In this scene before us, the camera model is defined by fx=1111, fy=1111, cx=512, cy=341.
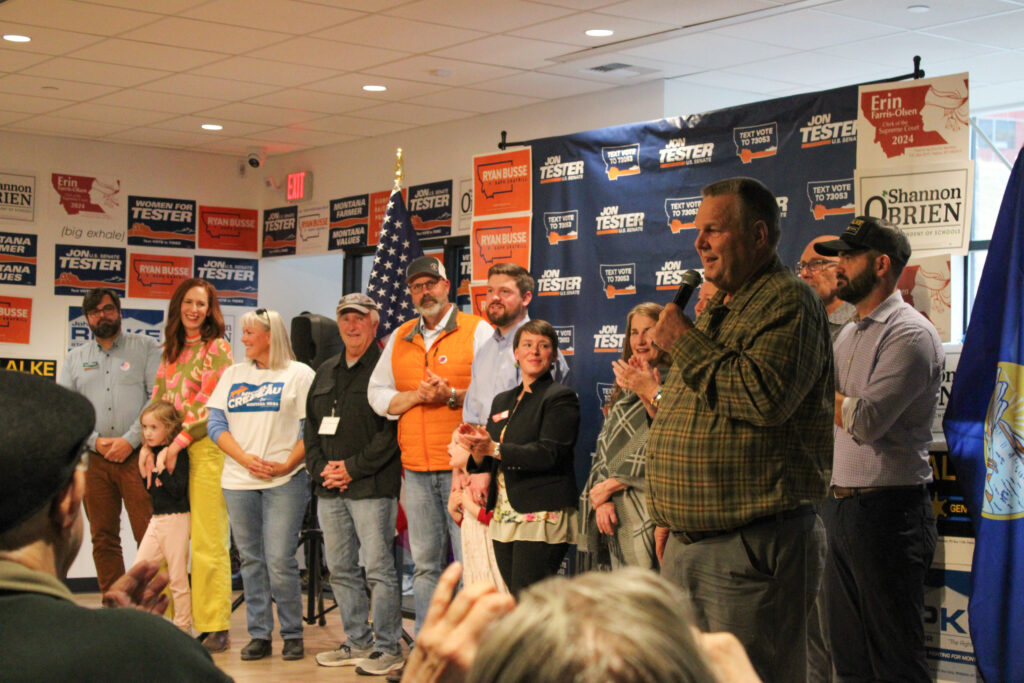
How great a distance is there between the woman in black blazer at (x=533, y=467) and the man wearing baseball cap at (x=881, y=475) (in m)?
1.14

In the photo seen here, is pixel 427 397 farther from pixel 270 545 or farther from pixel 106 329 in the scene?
pixel 106 329

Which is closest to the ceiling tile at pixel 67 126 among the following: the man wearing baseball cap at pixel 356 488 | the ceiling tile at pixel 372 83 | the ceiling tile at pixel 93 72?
the ceiling tile at pixel 93 72

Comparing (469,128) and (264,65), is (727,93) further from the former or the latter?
(264,65)

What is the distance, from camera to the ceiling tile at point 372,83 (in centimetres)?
680

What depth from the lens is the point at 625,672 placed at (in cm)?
77

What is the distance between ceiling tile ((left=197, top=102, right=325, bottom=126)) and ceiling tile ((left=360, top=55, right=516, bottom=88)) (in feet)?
4.42

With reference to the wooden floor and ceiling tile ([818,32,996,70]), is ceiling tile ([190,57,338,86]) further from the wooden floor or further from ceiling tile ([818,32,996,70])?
the wooden floor

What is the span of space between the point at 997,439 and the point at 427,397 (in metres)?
2.45

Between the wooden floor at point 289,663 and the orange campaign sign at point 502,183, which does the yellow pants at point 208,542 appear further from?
the orange campaign sign at point 502,183

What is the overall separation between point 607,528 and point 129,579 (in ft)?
10.0

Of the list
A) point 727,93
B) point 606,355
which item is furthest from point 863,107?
point 727,93

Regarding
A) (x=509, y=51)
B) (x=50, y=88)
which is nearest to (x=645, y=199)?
(x=509, y=51)

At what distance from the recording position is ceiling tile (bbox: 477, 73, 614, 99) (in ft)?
22.0

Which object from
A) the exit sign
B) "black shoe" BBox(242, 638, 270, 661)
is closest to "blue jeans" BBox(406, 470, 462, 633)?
"black shoe" BBox(242, 638, 270, 661)
